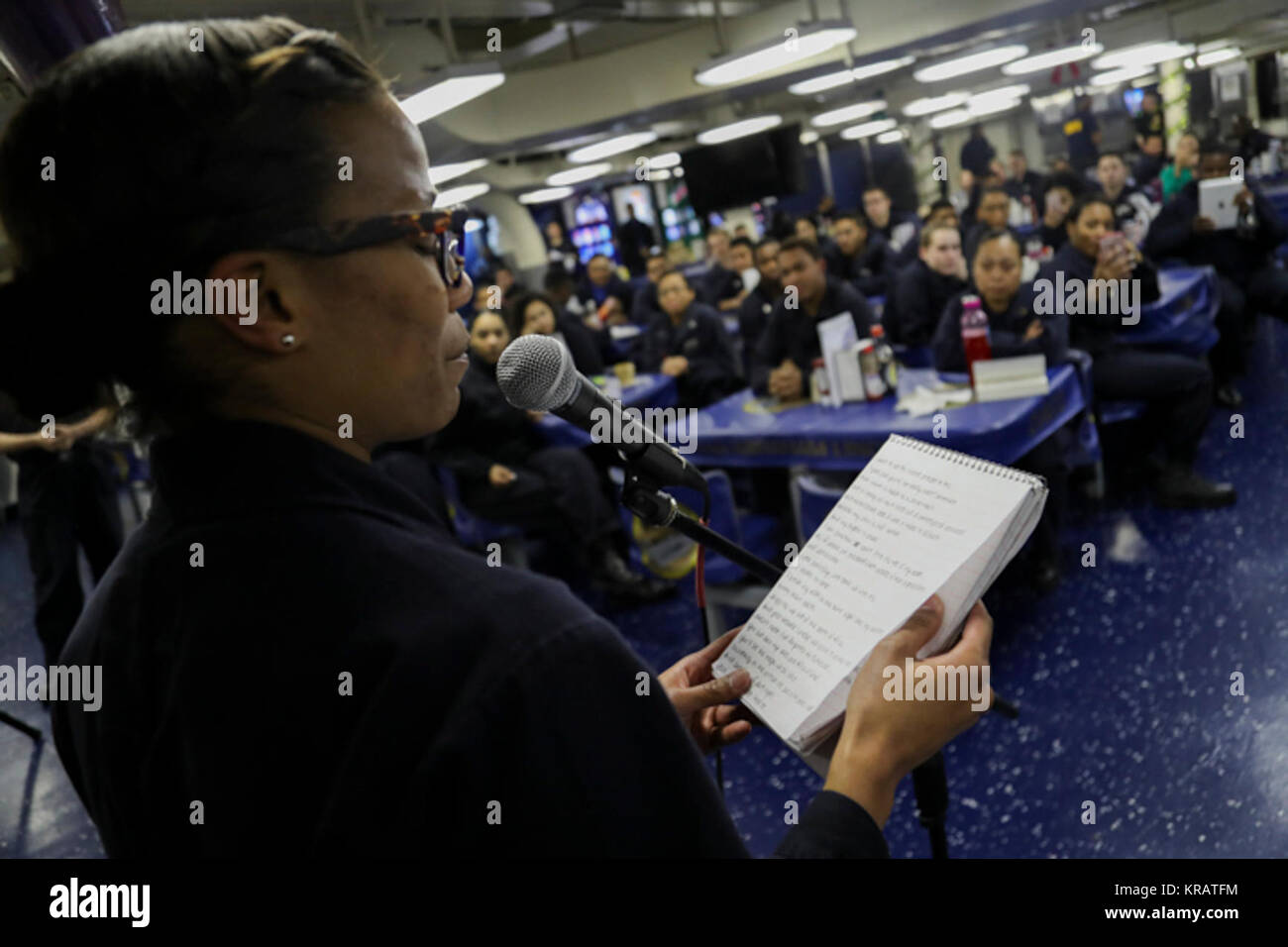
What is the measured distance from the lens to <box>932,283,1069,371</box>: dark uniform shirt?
3.59 metres

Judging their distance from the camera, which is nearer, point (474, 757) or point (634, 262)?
point (474, 757)

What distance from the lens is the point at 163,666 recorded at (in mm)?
629

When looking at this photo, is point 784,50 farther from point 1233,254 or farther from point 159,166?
point 159,166

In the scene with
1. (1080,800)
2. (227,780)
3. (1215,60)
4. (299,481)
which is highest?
(1215,60)

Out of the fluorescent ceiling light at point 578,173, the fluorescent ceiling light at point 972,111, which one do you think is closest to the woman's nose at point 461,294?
the fluorescent ceiling light at point 578,173

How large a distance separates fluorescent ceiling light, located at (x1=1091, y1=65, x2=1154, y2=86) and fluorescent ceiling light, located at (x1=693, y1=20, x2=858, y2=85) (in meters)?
7.83

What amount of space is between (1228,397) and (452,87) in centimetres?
458

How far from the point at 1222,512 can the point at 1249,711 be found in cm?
157

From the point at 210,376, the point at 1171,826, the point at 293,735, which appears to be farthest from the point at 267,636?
the point at 1171,826

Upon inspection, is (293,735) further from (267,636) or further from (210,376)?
(210,376)

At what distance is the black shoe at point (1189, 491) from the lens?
12.9 ft

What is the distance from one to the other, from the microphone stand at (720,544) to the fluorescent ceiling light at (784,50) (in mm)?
4337

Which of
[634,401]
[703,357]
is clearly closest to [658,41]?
[703,357]

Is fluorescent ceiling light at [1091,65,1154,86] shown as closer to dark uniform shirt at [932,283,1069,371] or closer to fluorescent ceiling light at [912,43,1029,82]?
fluorescent ceiling light at [912,43,1029,82]
